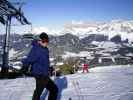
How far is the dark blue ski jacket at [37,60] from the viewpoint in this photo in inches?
221

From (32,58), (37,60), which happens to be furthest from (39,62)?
(32,58)

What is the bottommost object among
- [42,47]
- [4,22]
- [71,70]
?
[71,70]

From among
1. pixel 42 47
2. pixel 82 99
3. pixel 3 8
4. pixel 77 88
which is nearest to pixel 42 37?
pixel 42 47

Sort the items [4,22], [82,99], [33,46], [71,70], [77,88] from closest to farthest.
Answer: [33,46] → [82,99] → [77,88] → [4,22] → [71,70]

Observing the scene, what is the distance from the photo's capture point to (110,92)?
7898 mm

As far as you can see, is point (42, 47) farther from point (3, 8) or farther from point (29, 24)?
point (29, 24)

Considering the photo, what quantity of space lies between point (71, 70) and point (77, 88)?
71.9 feet

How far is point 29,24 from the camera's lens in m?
23.2

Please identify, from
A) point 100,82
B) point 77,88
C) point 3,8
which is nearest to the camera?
point 77,88

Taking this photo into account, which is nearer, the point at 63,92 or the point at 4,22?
the point at 63,92

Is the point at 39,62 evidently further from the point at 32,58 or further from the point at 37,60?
the point at 32,58

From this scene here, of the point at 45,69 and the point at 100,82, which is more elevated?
the point at 45,69

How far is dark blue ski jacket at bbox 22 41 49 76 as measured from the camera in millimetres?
5625

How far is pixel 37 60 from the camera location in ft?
18.6
